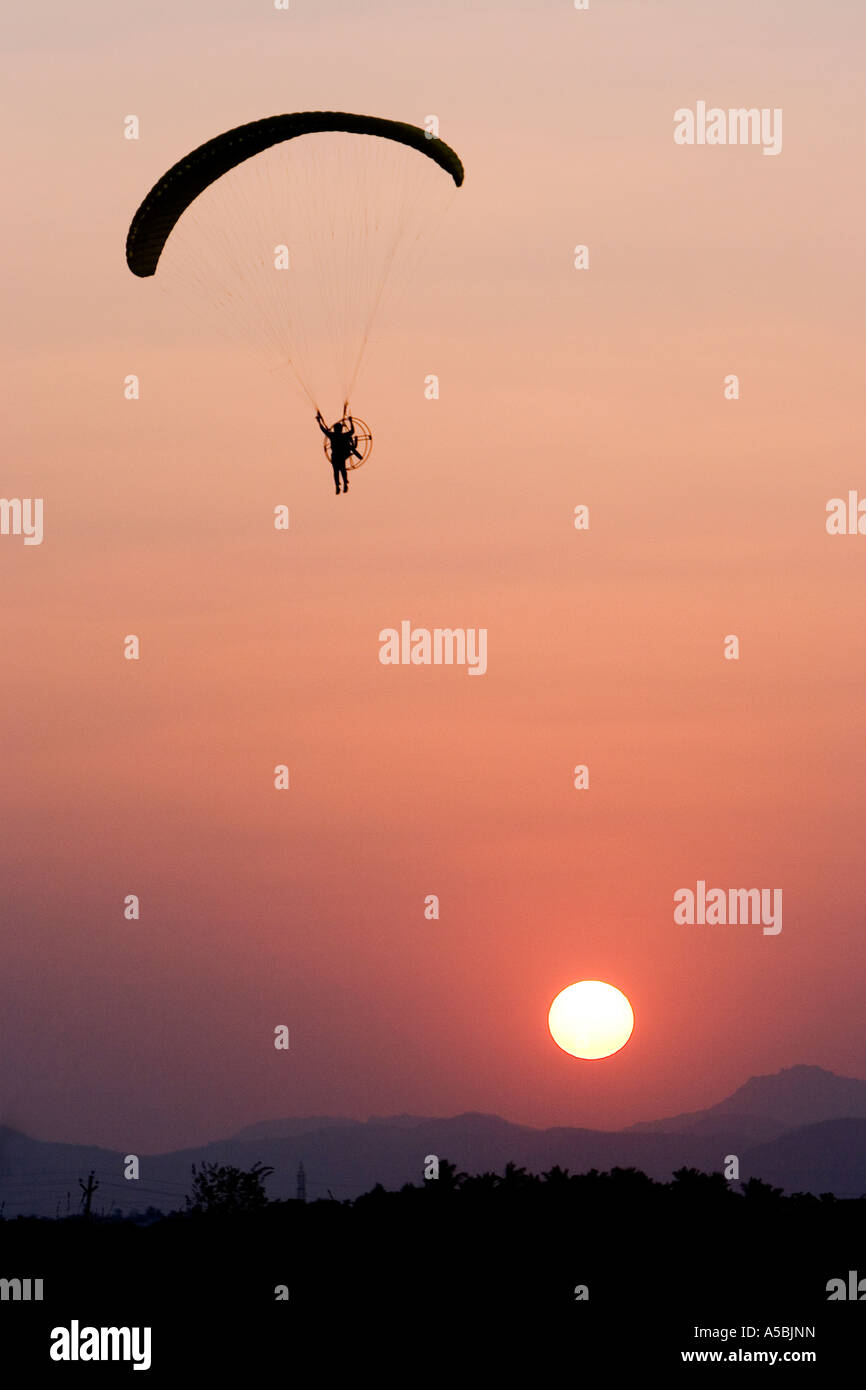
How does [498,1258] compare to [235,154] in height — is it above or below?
below

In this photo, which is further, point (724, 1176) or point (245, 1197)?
point (245, 1197)

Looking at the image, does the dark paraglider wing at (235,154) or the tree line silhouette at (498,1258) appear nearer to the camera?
the dark paraglider wing at (235,154)

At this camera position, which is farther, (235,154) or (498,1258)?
(498,1258)

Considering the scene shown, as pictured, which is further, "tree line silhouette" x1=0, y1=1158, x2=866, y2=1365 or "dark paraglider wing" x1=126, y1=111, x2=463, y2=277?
"tree line silhouette" x1=0, y1=1158, x2=866, y2=1365

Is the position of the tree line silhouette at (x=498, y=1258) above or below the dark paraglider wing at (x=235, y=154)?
below

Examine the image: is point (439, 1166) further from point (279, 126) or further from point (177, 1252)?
point (279, 126)
